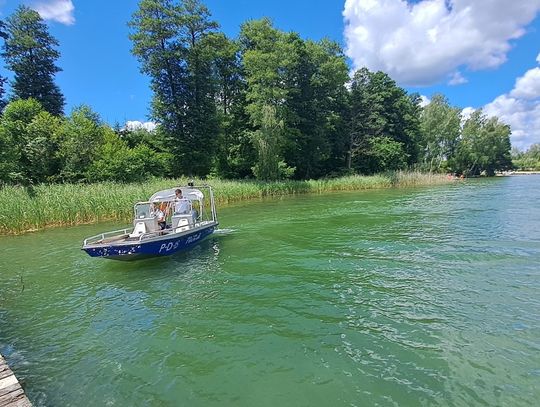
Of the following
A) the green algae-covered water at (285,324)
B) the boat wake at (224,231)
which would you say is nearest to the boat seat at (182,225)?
the green algae-covered water at (285,324)

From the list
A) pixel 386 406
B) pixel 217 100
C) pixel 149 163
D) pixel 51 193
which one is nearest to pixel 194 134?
pixel 149 163

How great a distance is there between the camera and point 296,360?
6047 mm

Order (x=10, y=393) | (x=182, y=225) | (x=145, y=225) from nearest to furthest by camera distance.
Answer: (x=10, y=393), (x=145, y=225), (x=182, y=225)

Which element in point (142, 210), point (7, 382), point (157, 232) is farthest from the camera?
point (142, 210)

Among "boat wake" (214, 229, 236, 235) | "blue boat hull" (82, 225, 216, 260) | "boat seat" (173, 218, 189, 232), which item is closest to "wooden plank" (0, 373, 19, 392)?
"blue boat hull" (82, 225, 216, 260)

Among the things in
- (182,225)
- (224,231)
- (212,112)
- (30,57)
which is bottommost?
(224,231)

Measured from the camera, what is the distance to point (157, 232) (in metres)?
12.5

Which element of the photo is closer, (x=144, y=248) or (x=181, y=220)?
(x=144, y=248)

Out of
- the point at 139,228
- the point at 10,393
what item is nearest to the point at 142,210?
the point at 139,228

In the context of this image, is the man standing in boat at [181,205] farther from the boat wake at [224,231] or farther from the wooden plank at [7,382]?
the wooden plank at [7,382]

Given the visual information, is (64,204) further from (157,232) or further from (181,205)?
(157,232)

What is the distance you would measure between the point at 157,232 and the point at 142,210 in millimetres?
1910

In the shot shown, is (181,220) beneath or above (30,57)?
beneath

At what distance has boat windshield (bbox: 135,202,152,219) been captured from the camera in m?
13.9
